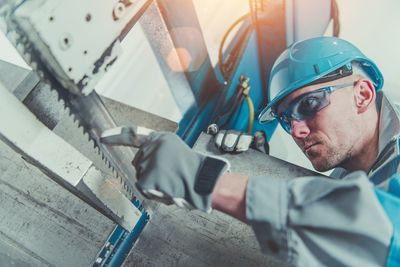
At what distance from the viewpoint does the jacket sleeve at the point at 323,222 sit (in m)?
0.88

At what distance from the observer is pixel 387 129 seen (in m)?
1.69

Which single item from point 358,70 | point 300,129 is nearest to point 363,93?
point 358,70

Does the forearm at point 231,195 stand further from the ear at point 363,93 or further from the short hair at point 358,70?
the short hair at point 358,70

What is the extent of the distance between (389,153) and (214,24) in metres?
2.04

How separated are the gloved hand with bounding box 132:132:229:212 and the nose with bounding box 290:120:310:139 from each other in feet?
2.96

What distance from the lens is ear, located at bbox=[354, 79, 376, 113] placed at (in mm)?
1831

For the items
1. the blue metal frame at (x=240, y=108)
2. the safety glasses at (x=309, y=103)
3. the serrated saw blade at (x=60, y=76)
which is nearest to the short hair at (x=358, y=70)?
the safety glasses at (x=309, y=103)

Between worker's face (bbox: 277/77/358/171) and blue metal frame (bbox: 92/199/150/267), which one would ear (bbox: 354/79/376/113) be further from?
blue metal frame (bbox: 92/199/150/267)

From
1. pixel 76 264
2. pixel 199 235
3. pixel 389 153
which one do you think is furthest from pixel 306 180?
pixel 76 264

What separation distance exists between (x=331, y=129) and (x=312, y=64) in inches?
14.9

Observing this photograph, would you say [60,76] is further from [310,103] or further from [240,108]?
[240,108]

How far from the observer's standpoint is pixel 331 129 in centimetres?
182

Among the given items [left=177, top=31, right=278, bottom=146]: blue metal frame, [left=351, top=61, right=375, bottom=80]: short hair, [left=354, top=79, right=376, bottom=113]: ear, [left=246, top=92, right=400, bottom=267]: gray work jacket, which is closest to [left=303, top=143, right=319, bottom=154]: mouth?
[left=354, top=79, right=376, bottom=113]: ear

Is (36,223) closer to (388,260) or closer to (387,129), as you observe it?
(388,260)
